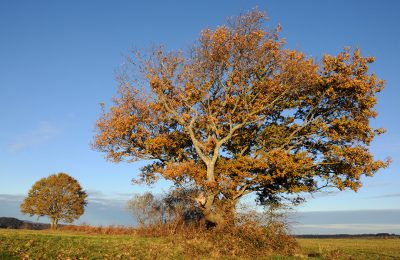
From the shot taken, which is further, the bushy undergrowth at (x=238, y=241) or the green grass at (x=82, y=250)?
the bushy undergrowth at (x=238, y=241)

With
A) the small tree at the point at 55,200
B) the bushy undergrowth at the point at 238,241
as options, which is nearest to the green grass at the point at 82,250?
the bushy undergrowth at the point at 238,241

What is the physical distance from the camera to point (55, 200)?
8131 centimetres

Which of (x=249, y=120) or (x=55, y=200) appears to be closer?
(x=249, y=120)

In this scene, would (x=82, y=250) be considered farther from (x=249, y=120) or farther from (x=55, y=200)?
(x=55, y=200)

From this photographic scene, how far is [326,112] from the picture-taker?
36281mm

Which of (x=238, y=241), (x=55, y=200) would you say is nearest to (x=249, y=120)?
(x=238, y=241)

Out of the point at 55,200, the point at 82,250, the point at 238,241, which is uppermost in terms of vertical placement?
the point at 55,200

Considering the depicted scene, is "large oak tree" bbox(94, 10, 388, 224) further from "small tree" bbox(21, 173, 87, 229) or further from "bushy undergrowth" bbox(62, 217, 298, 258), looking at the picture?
"small tree" bbox(21, 173, 87, 229)

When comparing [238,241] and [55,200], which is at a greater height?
[55,200]

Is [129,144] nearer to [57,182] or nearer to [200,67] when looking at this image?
[200,67]

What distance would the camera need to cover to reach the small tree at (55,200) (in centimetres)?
8050

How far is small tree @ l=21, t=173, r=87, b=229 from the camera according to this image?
80.5 meters

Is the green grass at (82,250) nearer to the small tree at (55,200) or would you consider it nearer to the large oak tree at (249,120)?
Answer: the large oak tree at (249,120)

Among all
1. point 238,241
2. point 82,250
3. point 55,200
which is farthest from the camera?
point 55,200
